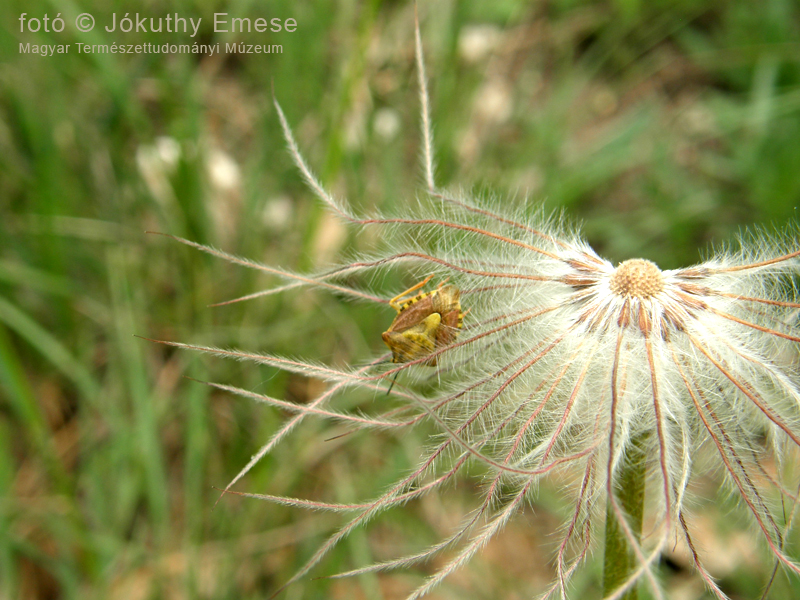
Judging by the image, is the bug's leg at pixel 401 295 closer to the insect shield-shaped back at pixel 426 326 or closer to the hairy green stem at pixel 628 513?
the insect shield-shaped back at pixel 426 326

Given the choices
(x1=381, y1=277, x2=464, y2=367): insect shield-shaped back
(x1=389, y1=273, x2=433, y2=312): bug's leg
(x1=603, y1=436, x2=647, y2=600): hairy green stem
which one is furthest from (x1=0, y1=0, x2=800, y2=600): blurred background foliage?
(x1=603, y1=436, x2=647, y2=600): hairy green stem

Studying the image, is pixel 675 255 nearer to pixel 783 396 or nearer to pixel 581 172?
pixel 581 172

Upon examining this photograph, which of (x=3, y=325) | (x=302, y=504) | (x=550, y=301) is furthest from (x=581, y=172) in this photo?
(x=3, y=325)

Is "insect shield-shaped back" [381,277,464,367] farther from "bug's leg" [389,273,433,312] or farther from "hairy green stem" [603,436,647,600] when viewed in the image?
"hairy green stem" [603,436,647,600]

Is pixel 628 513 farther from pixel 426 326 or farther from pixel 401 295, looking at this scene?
pixel 401 295

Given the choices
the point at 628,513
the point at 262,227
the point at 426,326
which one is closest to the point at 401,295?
the point at 426,326
